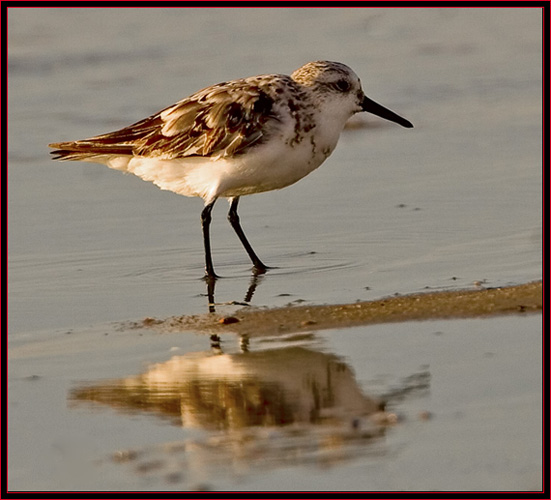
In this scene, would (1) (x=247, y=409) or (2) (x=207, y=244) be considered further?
(2) (x=207, y=244)

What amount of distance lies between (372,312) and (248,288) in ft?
4.69

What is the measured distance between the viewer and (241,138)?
339 inches

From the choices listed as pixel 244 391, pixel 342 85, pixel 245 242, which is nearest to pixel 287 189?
pixel 342 85

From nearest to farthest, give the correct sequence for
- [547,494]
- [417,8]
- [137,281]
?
[547,494] < [137,281] < [417,8]

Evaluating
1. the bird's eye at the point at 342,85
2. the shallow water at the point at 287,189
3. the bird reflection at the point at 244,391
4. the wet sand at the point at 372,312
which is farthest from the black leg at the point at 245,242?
the bird reflection at the point at 244,391

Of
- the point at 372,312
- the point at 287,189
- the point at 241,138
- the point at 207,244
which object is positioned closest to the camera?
the point at 372,312

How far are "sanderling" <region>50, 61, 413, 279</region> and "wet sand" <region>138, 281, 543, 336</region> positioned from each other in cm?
132

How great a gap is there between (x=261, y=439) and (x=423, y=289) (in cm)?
259

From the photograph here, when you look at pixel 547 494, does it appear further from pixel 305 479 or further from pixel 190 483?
pixel 190 483

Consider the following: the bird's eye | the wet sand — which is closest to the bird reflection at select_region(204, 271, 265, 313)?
the wet sand

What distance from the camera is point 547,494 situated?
4.79m

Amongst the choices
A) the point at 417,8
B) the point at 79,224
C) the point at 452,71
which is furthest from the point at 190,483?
the point at 417,8

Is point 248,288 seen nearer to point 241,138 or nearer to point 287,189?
point 241,138

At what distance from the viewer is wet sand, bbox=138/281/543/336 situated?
693 cm
